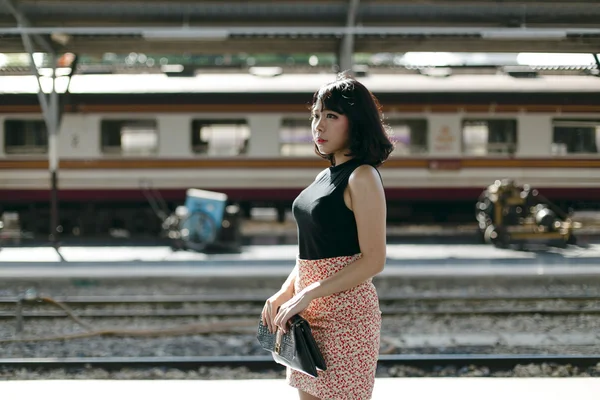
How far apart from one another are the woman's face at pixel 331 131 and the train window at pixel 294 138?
12.0 meters

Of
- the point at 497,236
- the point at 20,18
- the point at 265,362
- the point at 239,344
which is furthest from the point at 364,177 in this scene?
the point at 497,236

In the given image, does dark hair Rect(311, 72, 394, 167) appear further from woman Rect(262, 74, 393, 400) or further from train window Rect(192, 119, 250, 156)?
train window Rect(192, 119, 250, 156)

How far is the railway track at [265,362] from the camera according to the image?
572 cm

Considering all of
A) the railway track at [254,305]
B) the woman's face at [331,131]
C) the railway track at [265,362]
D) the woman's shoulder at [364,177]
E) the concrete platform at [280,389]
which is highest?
the woman's face at [331,131]

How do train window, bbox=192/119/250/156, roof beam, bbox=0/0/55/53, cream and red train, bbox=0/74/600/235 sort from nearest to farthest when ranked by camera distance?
roof beam, bbox=0/0/55/53
cream and red train, bbox=0/74/600/235
train window, bbox=192/119/250/156

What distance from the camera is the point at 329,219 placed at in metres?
2.44

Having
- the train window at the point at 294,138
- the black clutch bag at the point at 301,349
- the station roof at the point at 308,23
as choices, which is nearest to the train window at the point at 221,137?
the train window at the point at 294,138

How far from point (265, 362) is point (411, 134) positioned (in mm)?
9806

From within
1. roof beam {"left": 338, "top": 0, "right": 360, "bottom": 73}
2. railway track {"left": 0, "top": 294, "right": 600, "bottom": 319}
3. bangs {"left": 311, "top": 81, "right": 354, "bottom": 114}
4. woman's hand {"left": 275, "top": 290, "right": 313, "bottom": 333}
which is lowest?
railway track {"left": 0, "top": 294, "right": 600, "bottom": 319}

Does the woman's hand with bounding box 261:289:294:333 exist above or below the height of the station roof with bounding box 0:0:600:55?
below

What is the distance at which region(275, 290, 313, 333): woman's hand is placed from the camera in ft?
8.05

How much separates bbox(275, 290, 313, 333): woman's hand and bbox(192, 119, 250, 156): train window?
12.2m

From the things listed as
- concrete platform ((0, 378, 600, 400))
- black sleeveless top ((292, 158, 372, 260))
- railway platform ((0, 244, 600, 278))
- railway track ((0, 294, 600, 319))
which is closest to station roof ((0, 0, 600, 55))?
railway platform ((0, 244, 600, 278))

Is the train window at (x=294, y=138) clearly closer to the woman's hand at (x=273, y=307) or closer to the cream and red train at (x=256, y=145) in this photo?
the cream and red train at (x=256, y=145)
